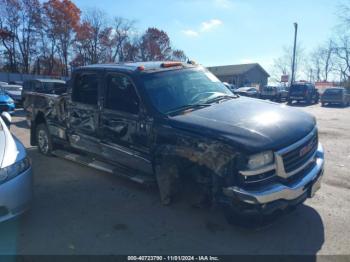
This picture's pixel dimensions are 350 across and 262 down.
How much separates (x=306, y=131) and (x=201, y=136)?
4.33ft

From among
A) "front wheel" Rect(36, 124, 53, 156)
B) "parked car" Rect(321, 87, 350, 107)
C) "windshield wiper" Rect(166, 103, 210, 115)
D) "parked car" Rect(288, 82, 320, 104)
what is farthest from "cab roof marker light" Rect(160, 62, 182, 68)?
"parked car" Rect(321, 87, 350, 107)

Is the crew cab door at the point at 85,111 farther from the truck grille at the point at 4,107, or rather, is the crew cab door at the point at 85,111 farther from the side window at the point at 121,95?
the truck grille at the point at 4,107

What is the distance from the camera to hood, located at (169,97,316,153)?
3189 millimetres

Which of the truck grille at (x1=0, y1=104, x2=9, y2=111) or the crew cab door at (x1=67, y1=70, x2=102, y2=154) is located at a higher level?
the crew cab door at (x1=67, y1=70, x2=102, y2=154)

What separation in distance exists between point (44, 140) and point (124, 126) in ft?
10.5

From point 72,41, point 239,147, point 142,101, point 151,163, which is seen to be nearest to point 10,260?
point 151,163

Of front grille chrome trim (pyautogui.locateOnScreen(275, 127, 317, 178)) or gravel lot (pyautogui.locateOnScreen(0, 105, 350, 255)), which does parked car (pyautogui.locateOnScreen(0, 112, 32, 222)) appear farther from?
front grille chrome trim (pyautogui.locateOnScreen(275, 127, 317, 178))

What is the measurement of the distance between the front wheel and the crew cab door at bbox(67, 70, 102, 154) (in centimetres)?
111

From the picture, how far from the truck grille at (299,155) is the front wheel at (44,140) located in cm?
500

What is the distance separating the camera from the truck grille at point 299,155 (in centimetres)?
332

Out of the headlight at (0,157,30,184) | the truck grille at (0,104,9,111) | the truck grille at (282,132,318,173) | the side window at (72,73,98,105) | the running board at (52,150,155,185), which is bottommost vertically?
the running board at (52,150,155,185)

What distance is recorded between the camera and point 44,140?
6777 mm

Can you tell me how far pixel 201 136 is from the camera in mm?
3418

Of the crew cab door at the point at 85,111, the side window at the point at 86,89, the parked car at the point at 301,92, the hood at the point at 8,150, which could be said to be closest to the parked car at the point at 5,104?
the crew cab door at the point at 85,111
